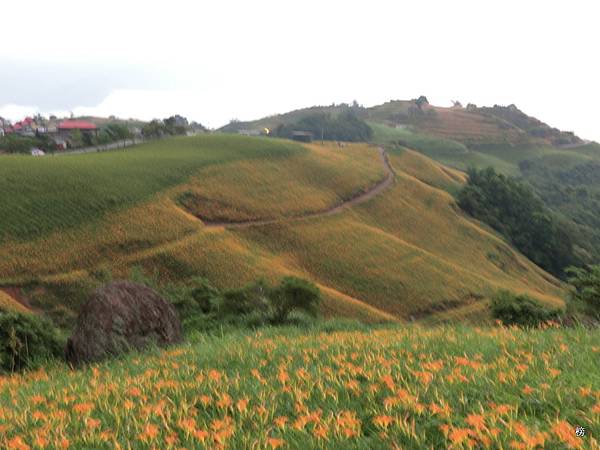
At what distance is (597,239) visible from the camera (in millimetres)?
121938

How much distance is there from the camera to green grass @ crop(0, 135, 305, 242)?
2298 inches

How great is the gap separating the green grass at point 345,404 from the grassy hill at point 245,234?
4392 centimetres

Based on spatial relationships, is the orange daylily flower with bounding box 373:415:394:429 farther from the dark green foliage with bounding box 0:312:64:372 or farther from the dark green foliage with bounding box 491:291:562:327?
the dark green foliage with bounding box 491:291:562:327

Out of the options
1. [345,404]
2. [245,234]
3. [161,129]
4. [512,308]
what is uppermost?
[161,129]

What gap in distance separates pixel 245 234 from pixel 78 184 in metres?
22.4

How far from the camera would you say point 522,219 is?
111 metres

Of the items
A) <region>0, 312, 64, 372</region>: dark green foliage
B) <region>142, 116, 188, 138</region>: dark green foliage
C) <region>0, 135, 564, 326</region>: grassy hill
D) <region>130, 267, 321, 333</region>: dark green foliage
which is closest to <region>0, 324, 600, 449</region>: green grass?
<region>0, 312, 64, 372</region>: dark green foliage

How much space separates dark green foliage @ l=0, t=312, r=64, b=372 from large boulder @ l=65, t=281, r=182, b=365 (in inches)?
52.1

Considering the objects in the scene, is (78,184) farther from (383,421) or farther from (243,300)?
(383,421)

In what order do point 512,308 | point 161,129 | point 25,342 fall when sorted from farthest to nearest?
point 161,129
point 512,308
point 25,342

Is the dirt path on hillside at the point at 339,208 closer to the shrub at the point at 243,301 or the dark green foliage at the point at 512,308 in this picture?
the shrub at the point at 243,301

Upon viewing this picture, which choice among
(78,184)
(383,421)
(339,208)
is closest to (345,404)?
(383,421)

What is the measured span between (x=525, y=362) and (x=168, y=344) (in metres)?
8.45

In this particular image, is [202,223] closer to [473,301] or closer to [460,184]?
[473,301]
